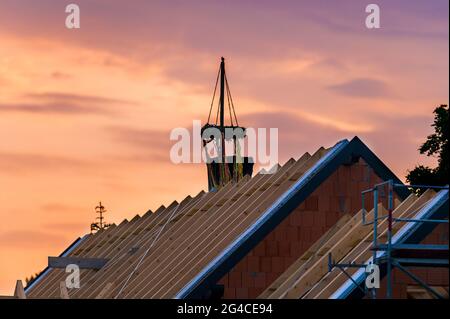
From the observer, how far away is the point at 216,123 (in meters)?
61.2

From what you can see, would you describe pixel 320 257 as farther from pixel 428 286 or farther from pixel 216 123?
pixel 216 123

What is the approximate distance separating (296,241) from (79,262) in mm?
10930

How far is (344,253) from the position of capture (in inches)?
1231

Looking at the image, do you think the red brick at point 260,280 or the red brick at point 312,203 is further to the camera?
the red brick at point 312,203

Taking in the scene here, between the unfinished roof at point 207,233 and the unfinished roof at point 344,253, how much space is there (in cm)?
145

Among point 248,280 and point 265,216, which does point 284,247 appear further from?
point 248,280

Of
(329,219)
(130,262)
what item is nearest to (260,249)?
(329,219)

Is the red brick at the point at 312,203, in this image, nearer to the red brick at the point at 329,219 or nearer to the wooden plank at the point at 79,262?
the red brick at the point at 329,219

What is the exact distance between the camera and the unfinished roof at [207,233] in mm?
35969

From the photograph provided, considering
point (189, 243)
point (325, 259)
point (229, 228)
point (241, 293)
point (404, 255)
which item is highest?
point (229, 228)

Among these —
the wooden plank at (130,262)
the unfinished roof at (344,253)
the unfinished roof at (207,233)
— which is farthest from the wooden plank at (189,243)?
the unfinished roof at (344,253)

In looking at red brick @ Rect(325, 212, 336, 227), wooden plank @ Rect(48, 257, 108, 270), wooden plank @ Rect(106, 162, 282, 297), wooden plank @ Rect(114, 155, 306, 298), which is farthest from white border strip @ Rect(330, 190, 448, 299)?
wooden plank @ Rect(48, 257, 108, 270)

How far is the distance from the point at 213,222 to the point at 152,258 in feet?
8.86
